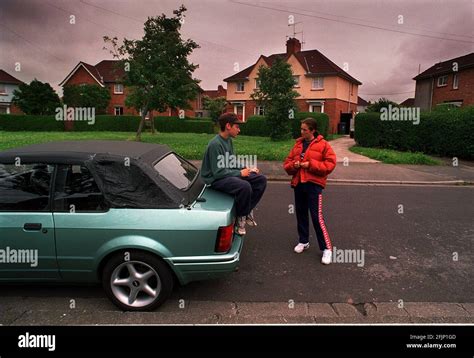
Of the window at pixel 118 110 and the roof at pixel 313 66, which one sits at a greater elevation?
the roof at pixel 313 66

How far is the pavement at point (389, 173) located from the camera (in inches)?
390

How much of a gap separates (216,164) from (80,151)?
136 cm

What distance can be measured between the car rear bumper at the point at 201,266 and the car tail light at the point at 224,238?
0.21ft

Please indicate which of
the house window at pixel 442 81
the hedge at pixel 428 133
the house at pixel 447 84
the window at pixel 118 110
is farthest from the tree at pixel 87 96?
the house window at pixel 442 81

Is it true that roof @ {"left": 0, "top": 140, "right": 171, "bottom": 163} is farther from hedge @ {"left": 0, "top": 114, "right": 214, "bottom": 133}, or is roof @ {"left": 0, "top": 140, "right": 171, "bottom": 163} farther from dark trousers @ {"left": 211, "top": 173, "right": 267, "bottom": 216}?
hedge @ {"left": 0, "top": 114, "right": 214, "bottom": 133}

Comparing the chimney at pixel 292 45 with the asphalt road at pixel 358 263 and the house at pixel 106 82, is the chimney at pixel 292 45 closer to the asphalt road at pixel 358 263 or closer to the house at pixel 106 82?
the house at pixel 106 82

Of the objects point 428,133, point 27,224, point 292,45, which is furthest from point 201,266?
point 292,45

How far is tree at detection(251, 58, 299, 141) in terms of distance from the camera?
69.7 feet

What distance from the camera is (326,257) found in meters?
4.20
